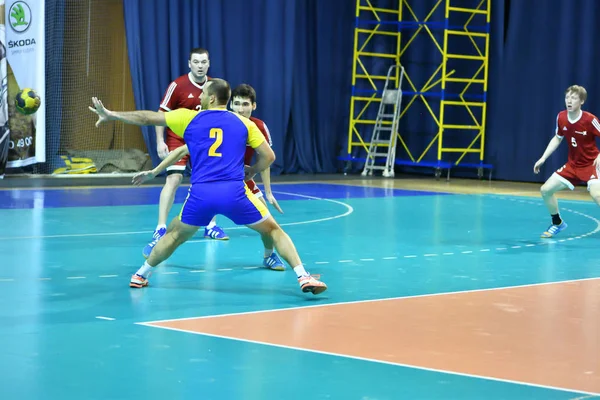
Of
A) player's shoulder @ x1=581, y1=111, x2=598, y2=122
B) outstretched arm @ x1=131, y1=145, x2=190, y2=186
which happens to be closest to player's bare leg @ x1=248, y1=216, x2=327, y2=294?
outstretched arm @ x1=131, y1=145, x2=190, y2=186

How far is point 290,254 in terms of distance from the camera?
679cm

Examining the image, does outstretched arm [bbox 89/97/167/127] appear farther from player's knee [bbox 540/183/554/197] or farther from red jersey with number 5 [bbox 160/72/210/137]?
player's knee [bbox 540/183/554/197]

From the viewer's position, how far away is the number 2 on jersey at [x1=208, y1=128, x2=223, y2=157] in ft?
21.9

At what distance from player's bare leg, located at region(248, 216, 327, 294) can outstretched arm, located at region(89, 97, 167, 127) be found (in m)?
0.97

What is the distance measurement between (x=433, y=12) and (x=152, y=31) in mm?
5819

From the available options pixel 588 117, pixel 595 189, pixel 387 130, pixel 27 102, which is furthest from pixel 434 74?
pixel 595 189

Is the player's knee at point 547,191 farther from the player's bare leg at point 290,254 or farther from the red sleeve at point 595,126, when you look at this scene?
the player's bare leg at point 290,254

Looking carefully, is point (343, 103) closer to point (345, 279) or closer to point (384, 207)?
point (384, 207)

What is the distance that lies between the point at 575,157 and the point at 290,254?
16.5ft

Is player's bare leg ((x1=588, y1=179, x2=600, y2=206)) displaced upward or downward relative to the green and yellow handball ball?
downward

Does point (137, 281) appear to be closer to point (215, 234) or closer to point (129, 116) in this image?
point (129, 116)

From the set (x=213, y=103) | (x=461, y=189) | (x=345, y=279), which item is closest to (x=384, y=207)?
(x=461, y=189)

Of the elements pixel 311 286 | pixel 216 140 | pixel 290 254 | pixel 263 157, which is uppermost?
pixel 216 140

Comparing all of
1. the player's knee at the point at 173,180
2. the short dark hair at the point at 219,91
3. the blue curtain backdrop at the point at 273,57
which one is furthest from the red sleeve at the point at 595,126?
the blue curtain backdrop at the point at 273,57
